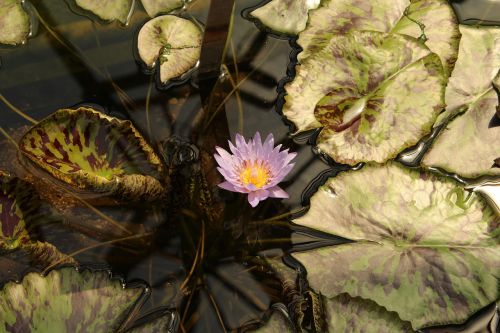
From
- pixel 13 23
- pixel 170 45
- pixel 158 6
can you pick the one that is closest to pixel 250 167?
pixel 170 45

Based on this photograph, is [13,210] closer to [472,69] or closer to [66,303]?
[66,303]

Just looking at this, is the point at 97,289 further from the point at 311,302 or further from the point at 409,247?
the point at 409,247

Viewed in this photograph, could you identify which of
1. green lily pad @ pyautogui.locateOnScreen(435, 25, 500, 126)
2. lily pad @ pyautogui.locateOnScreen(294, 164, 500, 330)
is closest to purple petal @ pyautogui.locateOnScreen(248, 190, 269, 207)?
lily pad @ pyautogui.locateOnScreen(294, 164, 500, 330)

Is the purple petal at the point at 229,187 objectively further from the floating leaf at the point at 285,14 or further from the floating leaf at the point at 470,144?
the floating leaf at the point at 285,14

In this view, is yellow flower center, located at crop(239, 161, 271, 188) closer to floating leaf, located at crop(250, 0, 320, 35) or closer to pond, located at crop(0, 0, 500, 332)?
pond, located at crop(0, 0, 500, 332)

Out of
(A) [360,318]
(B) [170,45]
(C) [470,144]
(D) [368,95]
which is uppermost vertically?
(B) [170,45]

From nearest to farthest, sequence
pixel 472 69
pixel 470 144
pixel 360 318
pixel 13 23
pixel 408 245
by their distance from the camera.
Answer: pixel 360 318
pixel 408 245
pixel 470 144
pixel 472 69
pixel 13 23

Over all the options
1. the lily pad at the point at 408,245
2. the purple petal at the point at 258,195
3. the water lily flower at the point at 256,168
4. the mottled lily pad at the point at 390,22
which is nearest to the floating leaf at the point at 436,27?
the mottled lily pad at the point at 390,22

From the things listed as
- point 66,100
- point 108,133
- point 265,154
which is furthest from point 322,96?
point 66,100
